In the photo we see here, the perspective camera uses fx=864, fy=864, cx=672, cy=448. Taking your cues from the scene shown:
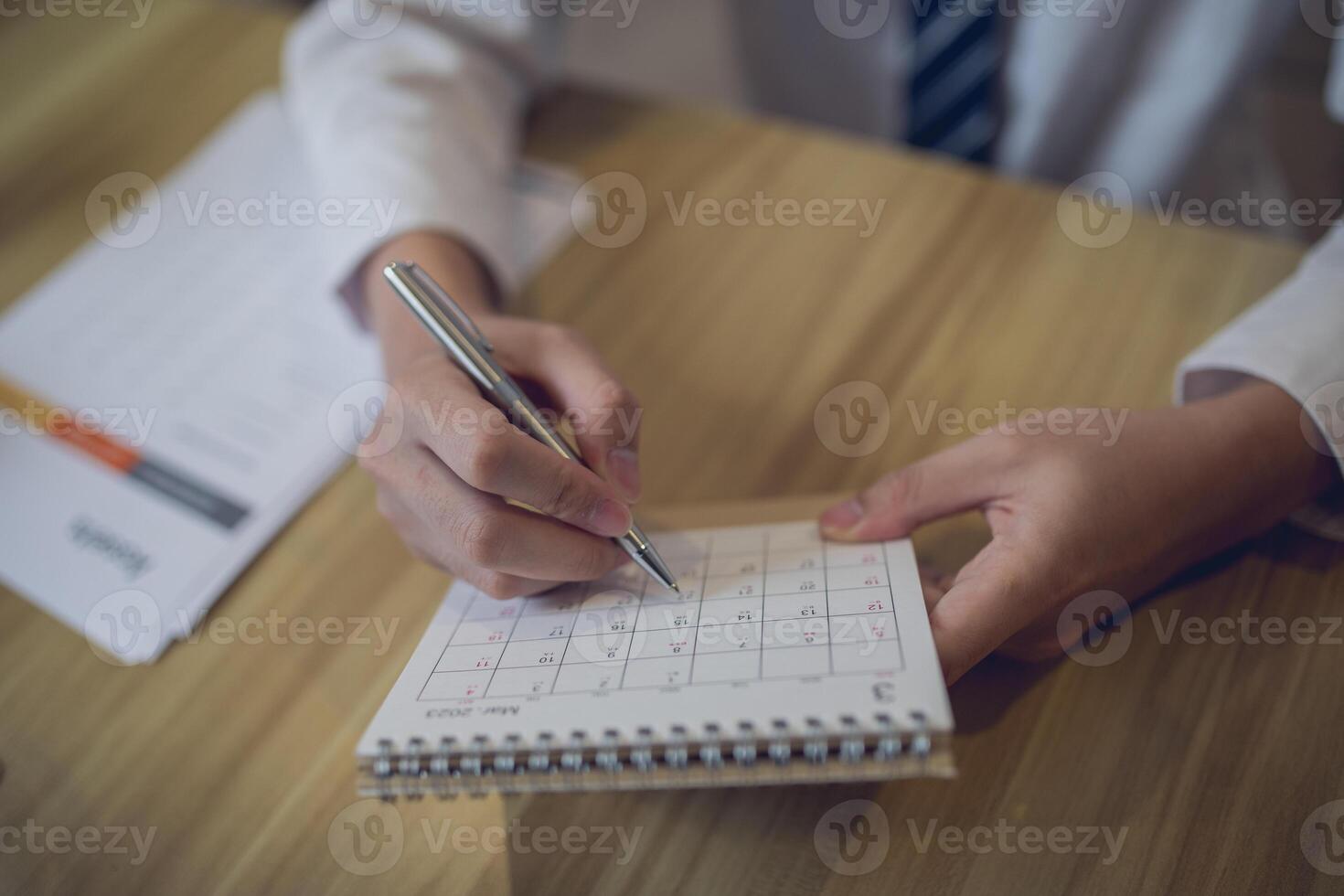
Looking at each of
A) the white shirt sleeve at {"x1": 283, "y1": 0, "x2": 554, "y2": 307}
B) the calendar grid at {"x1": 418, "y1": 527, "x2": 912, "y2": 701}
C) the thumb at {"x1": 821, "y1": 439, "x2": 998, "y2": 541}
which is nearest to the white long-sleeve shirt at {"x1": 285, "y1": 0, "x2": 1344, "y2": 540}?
the white shirt sleeve at {"x1": 283, "y1": 0, "x2": 554, "y2": 307}

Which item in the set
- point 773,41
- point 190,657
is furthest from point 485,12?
point 190,657

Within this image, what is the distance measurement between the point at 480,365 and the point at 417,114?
14.6 inches

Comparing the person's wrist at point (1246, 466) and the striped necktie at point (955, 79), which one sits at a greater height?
the striped necktie at point (955, 79)

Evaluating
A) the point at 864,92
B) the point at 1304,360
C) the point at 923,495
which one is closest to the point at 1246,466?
the point at 1304,360

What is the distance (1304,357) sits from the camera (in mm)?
542

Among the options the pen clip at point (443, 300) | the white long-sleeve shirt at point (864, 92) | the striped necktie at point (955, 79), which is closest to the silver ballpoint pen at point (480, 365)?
the pen clip at point (443, 300)

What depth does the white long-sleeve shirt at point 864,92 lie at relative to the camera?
73 centimetres

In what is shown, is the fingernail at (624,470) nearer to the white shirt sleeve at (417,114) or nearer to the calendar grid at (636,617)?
the calendar grid at (636,617)

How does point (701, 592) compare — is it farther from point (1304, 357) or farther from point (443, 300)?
point (1304, 357)

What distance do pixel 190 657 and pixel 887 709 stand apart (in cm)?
48

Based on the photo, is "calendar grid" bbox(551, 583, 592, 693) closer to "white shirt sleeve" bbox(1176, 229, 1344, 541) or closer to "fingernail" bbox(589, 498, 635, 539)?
"fingernail" bbox(589, 498, 635, 539)

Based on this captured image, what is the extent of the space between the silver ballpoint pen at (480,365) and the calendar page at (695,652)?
24 mm

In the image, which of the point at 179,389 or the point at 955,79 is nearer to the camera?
the point at 179,389

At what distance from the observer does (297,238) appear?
2.70 feet
